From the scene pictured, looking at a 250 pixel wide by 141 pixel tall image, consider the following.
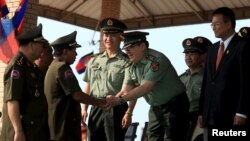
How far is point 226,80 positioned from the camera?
541cm

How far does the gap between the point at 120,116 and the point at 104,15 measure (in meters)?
9.28

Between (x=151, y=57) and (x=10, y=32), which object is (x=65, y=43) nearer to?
(x=151, y=57)

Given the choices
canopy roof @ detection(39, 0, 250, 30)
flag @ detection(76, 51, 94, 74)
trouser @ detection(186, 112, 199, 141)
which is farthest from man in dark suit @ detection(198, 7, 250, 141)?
flag @ detection(76, 51, 94, 74)

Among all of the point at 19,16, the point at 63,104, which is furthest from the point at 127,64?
the point at 19,16

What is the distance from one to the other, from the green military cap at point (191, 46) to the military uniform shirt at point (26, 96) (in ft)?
6.82

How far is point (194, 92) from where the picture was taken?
23.5 ft

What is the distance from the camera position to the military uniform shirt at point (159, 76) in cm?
651

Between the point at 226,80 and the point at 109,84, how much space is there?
195cm

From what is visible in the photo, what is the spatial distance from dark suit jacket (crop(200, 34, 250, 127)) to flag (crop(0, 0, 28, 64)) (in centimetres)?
344

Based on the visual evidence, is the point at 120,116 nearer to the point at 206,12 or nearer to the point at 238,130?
the point at 238,130

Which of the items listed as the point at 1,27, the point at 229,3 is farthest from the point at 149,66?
the point at 229,3

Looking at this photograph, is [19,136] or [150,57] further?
[150,57]

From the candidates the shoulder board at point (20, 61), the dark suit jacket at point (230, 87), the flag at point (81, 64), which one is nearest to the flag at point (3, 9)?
the shoulder board at point (20, 61)

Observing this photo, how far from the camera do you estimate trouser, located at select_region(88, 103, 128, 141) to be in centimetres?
686
